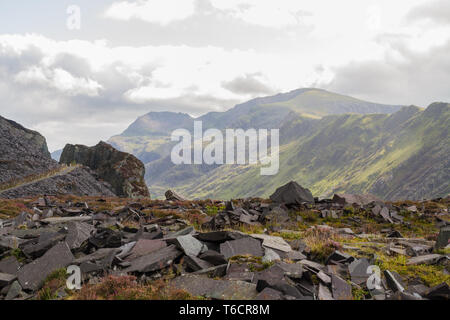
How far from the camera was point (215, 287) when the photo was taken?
9055 mm

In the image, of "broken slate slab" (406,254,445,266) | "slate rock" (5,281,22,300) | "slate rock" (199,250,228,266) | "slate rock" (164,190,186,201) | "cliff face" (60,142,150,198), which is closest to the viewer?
"slate rock" (5,281,22,300)

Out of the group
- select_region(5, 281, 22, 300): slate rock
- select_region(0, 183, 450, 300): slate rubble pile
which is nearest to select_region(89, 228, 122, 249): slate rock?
select_region(0, 183, 450, 300): slate rubble pile

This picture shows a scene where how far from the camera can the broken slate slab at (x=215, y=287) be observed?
859cm

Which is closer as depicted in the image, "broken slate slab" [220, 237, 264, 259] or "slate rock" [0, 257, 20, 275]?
"slate rock" [0, 257, 20, 275]

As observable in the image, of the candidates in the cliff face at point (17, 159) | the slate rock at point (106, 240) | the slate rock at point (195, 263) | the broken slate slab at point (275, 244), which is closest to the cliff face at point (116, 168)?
Result: the cliff face at point (17, 159)

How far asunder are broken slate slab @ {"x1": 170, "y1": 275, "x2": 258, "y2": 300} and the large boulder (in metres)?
20.6

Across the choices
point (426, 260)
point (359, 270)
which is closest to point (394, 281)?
point (359, 270)

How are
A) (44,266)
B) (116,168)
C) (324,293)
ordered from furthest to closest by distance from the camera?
(116,168) → (44,266) → (324,293)

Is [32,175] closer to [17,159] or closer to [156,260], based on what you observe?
[17,159]

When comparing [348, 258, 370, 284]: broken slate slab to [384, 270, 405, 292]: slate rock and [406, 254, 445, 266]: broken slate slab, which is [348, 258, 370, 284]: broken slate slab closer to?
[384, 270, 405, 292]: slate rock

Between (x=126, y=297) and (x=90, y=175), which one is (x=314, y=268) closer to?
(x=126, y=297)

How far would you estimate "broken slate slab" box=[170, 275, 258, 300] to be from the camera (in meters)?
8.59

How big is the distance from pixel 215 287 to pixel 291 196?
21.8 m

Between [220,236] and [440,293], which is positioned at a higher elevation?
[220,236]
